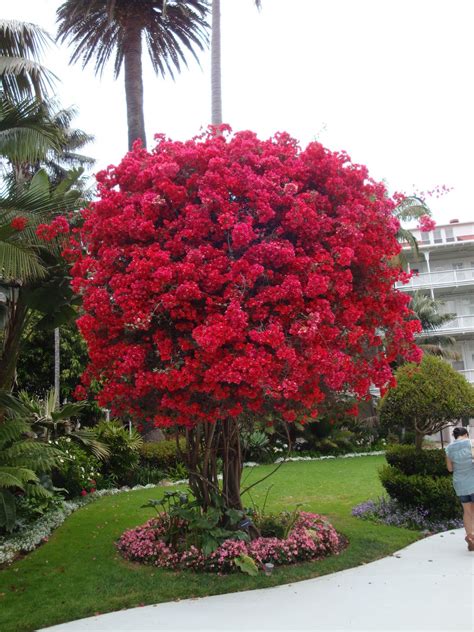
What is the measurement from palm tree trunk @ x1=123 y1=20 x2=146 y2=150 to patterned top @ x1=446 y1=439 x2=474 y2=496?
1169cm

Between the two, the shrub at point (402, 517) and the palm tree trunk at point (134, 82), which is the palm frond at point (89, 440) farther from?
the palm tree trunk at point (134, 82)

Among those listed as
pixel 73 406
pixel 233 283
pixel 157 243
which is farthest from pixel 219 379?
pixel 73 406

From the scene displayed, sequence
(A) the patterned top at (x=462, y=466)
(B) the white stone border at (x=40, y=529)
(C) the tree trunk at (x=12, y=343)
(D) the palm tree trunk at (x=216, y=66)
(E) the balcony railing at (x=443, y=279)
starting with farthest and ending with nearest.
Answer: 1. (E) the balcony railing at (x=443, y=279)
2. (D) the palm tree trunk at (x=216, y=66)
3. (C) the tree trunk at (x=12, y=343)
4. (B) the white stone border at (x=40, y=529)
5. (A) the patterned top at (x=462, y=466)

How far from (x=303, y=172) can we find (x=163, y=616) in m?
4.89

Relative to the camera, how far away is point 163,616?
5.18 m

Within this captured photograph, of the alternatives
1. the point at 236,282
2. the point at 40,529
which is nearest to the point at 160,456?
the point at 40,529

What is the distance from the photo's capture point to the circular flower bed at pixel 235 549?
645cm

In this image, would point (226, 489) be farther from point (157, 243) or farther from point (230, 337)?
point (157, 243)

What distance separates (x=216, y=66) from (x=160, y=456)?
10.2 m

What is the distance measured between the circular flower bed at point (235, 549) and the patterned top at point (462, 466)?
1705 millimetres

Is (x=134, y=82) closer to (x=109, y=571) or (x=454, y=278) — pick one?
(x=109, y=571)

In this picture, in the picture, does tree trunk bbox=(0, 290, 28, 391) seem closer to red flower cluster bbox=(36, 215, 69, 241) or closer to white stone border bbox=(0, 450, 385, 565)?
white stone border bbox=(0, 450, 385, 565)

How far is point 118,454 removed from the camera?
45.2 ft

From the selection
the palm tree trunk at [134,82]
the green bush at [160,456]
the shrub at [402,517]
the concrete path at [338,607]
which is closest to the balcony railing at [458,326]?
the green bush at [160,456]
